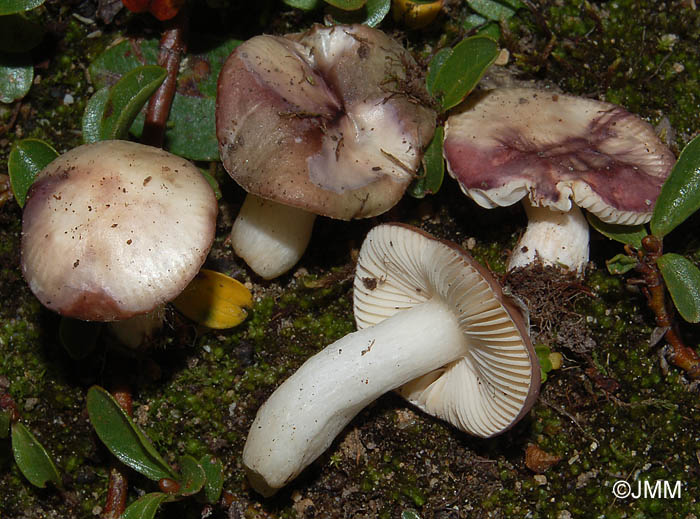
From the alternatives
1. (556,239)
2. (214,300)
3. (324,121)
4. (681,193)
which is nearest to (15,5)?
(324,121)

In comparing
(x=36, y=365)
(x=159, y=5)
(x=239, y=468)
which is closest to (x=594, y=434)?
(x=239, y=468)

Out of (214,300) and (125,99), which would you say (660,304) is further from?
(125,99)

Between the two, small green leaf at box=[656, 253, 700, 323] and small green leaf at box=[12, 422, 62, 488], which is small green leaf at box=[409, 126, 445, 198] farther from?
small green leaf at box=[12, 422, 62, 488]

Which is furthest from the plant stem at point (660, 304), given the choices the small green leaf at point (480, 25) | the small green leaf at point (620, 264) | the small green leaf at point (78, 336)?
the small green leaf at point (78, 336)

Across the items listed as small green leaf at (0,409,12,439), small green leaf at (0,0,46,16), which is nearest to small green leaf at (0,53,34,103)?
small green leaf at (0,0,46,16)

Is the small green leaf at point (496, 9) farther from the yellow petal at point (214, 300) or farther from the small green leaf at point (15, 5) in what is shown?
the small green leaf at point (15, 5)

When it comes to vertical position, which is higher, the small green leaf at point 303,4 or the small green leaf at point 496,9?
the small green leaf at point 303,4
